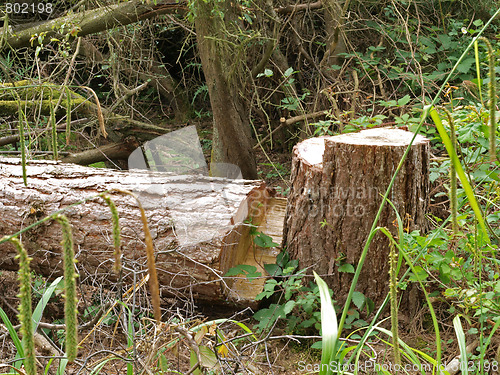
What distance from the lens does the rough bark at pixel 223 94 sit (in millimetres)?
3801

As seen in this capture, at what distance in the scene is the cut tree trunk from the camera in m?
2.48

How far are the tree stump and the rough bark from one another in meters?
1.75

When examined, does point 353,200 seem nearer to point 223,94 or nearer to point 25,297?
point 25,297

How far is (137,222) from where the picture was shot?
252 centimetres

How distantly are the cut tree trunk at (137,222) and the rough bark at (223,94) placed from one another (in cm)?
146

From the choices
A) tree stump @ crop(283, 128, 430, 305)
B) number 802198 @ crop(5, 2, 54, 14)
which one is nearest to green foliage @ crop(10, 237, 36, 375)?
tree stump @ crop(283, 128, 430, 305)

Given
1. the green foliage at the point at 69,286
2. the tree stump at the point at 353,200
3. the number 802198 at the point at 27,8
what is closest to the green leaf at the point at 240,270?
the tree stump at the point at 353,200

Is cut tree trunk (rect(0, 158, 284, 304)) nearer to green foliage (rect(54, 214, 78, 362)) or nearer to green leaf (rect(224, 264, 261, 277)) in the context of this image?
green leaf (rect(224, 264, 261, 277))

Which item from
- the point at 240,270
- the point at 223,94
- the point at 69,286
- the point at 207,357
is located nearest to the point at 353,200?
the point at 240,270

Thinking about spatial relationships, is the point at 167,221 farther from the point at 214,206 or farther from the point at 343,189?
the point at 343,189

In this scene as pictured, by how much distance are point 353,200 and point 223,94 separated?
7.05ft

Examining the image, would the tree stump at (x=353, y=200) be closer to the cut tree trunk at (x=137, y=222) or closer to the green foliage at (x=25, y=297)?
the cut tree trunk at (x=137, y=222)

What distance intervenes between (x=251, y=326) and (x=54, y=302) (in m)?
1.21

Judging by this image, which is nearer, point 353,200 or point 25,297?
point 25,297
